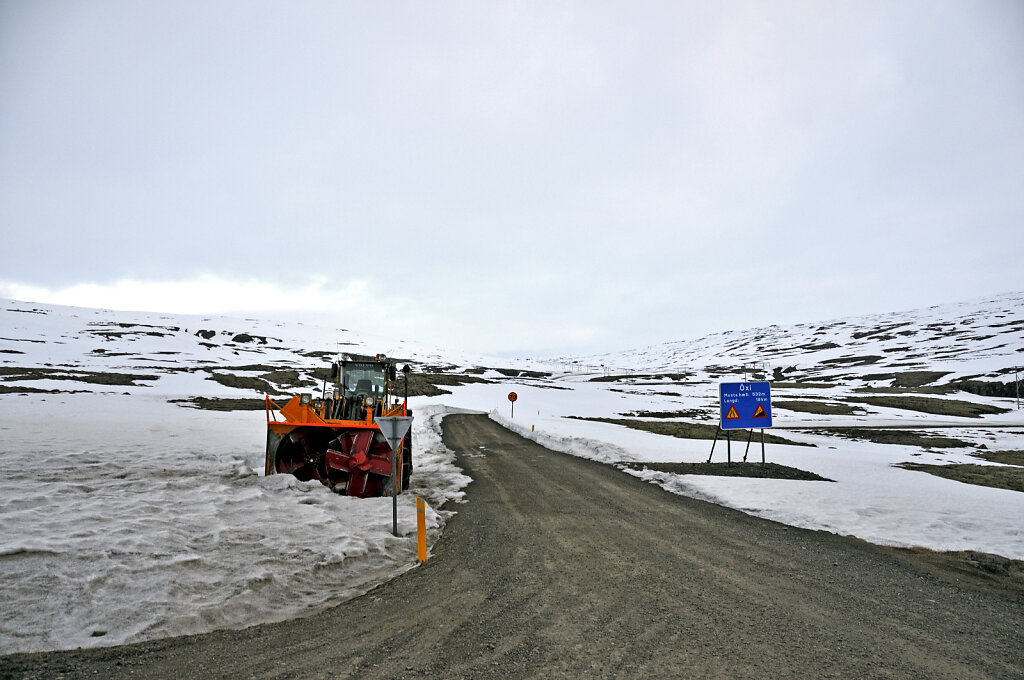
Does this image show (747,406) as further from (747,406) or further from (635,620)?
(635,620)

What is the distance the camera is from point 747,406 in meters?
16.8

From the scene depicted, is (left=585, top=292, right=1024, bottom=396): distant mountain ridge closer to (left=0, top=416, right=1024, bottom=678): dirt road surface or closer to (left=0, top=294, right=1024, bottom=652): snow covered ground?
(left=0, top=294, right=1024, bottom=652): snow covered ground

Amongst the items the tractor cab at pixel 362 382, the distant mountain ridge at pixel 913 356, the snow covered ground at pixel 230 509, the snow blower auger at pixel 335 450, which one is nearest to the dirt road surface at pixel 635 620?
the snow covered ground at pixel 230 509

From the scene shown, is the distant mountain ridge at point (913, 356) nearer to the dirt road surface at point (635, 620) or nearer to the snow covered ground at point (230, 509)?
the snow covered ground at point (230, 509)

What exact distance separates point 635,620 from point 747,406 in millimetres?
13093

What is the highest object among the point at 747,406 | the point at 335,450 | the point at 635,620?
the point at 747,406

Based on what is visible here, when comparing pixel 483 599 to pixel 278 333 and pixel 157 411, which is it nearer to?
pixel 157 411

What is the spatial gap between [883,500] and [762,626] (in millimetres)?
8676

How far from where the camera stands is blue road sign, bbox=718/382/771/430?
16625 millimetres

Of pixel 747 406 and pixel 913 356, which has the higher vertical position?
pixel 913 356

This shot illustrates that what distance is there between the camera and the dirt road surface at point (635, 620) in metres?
4.55

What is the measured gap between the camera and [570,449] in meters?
22.0

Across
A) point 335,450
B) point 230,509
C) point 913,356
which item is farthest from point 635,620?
point 913,356

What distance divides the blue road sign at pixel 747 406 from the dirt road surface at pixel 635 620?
781 centimetres
